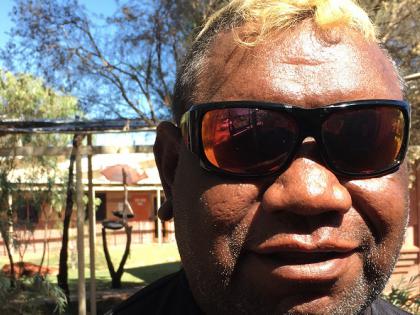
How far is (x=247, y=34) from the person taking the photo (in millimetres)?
1082

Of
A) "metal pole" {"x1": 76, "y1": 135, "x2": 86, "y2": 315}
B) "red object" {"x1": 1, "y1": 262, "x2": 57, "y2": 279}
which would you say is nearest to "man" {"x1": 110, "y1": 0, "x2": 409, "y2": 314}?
"metal pole" {"x1": 76, "y1": 135, "x2": 86, "y2": 315}

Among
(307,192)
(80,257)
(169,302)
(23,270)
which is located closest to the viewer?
(307,192)

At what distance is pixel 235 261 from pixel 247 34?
1.68 feet

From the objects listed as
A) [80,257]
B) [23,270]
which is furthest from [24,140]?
[80,257]

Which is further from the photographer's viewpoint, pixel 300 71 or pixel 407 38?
pixel 407 38

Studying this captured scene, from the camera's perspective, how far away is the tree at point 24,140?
24.8 feet

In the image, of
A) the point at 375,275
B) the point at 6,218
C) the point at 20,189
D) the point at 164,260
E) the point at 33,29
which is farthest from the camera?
the point at 164,260

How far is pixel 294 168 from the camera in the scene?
935 mm

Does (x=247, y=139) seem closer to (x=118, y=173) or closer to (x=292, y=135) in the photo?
(x=292, y=135)

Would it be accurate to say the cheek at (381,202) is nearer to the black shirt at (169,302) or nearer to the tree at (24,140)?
the black shirt at (169,302)

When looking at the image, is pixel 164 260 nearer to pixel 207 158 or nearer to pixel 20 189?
pixel 20 189

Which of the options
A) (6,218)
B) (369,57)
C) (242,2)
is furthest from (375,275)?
(6,218)

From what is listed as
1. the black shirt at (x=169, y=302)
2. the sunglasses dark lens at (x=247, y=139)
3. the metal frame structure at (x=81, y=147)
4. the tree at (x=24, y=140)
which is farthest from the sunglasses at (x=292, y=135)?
the tree at (x=24, y=140)

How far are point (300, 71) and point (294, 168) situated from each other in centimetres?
22
